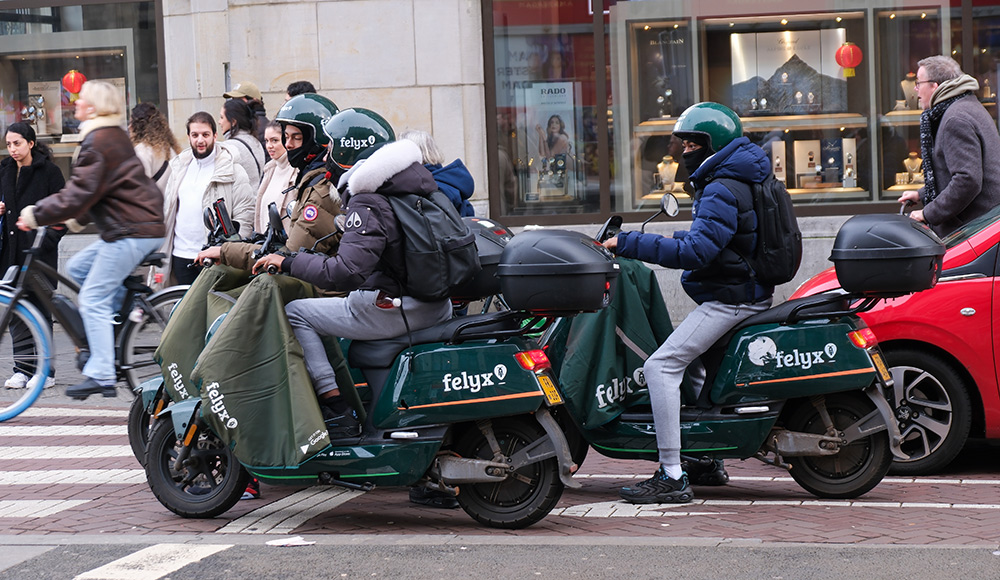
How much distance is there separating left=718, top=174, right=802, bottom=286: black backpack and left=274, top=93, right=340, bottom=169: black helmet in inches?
87.0

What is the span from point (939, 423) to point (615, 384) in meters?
1.85

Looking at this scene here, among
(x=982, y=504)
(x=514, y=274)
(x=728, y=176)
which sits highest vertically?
(x=728, y=176)

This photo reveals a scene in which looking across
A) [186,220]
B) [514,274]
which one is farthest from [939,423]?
[186,220]

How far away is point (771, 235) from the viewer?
6.33 meters

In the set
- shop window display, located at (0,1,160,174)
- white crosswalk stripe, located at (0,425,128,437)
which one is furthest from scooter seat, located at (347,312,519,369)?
shop window display, located at (0,1,160,174)

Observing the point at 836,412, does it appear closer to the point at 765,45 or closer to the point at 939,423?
the point at 939,423

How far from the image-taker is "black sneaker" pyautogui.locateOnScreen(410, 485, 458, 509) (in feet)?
21.5

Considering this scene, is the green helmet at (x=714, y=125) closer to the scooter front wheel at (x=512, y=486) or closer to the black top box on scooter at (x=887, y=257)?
the black top box on scooter at (x=887, y=257)

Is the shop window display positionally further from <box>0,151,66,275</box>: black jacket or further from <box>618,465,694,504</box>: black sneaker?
<box>618,465,694,504</box>: black sneaker

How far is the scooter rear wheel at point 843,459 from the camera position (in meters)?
6.23

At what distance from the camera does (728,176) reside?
6.27 metres

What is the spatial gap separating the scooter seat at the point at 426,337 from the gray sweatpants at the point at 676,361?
75 cm

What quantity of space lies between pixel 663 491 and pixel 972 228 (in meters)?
2.42

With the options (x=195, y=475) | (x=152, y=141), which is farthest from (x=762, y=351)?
(x=152, y=141)
